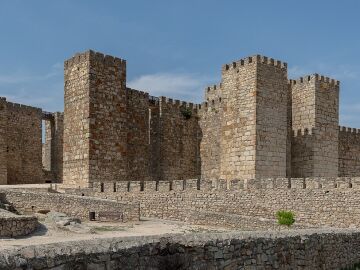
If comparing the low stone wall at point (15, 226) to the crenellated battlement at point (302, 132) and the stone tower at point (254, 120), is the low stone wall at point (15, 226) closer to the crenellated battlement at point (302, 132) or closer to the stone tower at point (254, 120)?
the stone tower at point (254, 120)

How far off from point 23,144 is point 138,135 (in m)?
8.51

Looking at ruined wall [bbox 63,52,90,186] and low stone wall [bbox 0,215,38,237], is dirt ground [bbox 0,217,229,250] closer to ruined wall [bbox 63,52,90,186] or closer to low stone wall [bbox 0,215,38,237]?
low stone wall [bbox 0,215,38,237]

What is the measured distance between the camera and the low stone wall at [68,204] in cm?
1731

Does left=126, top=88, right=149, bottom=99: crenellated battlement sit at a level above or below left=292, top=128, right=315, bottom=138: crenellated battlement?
above

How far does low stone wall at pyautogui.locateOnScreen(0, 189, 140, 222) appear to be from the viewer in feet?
56.8

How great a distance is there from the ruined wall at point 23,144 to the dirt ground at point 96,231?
12.6 metres

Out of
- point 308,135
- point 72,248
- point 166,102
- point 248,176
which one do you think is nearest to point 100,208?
point 248,176

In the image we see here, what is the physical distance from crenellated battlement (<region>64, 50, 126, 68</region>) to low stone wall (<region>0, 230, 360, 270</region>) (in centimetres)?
1468

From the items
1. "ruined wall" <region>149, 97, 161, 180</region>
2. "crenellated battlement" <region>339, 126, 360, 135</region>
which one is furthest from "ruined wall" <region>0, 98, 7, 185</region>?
"crenellated battlement" <region>339, 126, 360, 135</region>

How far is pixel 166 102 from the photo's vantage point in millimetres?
25438

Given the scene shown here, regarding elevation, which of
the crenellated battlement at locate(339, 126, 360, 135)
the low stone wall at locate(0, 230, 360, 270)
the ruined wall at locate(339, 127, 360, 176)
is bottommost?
the low stone wall at locate(0, 230, 360, 270)

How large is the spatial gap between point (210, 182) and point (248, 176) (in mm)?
2565

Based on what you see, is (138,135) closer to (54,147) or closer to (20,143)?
(20,143)

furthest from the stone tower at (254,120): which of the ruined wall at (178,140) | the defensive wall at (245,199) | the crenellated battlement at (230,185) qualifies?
the ruined wall at (178,140)
